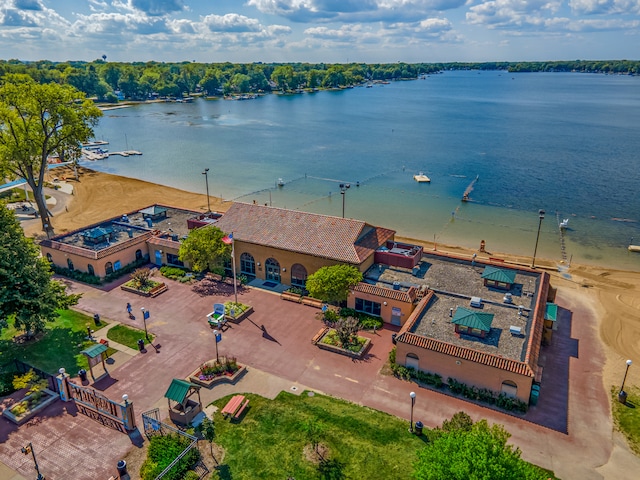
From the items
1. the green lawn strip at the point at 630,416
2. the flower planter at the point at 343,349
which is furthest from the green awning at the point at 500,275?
the flower planter at the point at 343,349

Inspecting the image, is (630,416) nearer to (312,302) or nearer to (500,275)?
(500,275)

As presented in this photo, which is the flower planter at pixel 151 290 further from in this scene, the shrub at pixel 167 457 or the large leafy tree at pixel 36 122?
the large leafy tree at pixel 36 122

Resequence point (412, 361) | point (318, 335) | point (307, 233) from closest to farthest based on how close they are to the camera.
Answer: point (412, 361), point (318, 335), point (307, 233)

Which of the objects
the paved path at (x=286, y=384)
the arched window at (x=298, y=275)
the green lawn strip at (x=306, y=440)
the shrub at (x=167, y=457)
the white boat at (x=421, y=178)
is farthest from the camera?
the white boat at (x=421, y=178)

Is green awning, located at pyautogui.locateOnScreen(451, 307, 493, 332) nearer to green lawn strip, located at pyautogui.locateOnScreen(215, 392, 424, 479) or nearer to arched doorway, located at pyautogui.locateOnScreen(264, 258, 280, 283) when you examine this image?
green lawn strip, located at pyautogui.locateOnScreen(215, 392, 424, 479)

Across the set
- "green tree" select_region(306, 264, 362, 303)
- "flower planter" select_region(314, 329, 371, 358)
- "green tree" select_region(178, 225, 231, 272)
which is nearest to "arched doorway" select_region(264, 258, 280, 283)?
"green tree" select_region(178, 225, 231, 272)

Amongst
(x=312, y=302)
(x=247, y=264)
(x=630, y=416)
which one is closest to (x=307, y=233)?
(x=312, y=302)
